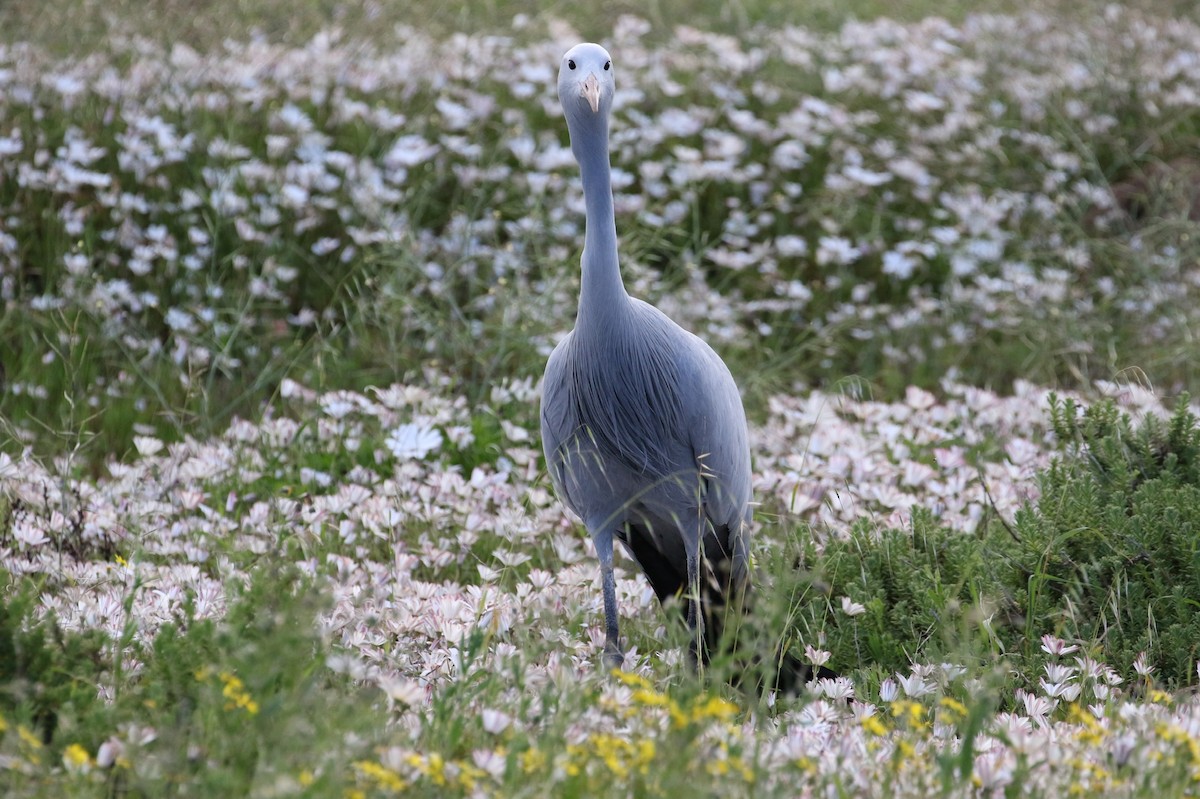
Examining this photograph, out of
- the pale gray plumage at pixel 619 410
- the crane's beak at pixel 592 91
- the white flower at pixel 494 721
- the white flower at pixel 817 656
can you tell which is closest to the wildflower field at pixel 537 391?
the white flower at pixel 494 721

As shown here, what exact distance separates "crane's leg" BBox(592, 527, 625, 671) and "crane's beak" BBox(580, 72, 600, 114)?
120 cm

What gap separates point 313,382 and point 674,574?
7.35 feet

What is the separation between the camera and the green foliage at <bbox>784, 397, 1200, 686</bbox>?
12.6 ft

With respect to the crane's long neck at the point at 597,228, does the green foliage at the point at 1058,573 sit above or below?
below

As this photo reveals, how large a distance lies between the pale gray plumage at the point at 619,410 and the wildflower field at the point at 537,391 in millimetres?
294

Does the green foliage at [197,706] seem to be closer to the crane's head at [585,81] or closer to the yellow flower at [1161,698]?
the crane's head at [585,81]

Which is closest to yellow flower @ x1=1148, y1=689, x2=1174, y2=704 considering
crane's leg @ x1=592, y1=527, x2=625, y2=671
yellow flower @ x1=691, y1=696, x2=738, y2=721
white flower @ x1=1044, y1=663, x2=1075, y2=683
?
white flower @ x1=1044, y1=663, x2=1075, y2=683

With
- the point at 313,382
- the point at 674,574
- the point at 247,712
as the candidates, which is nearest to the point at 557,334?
the point at 313,382

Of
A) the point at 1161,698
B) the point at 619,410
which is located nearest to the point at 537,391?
the point at 619,410

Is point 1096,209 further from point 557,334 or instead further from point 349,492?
point 349,492

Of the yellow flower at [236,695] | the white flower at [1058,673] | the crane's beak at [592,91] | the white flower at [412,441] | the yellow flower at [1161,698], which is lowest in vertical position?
the white flower at [412,441]

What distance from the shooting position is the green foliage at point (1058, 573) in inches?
151

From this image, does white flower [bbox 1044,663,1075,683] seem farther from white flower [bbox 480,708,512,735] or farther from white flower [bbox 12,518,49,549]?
white flower [bbox 12,518,49,549]

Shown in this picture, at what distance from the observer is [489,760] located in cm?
254
